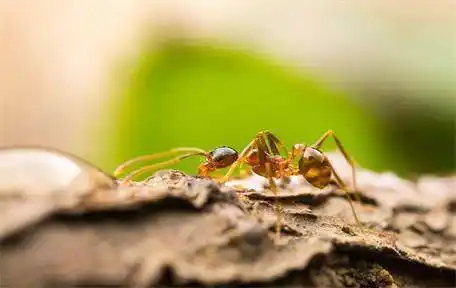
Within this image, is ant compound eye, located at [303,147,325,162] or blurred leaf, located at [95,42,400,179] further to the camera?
blurred leaf, located at [95,42,400,179]

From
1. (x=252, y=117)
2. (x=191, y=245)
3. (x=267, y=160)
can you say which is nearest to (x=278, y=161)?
(x=267, y=160)

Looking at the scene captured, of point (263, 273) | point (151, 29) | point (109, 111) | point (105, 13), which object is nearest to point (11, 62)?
point (105, 13)

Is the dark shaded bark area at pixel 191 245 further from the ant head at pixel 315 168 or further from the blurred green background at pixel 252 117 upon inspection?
the blurred green background at pixel 252 117

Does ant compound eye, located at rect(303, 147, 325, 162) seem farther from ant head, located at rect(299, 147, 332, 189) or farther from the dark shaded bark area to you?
the dark shaded bark area

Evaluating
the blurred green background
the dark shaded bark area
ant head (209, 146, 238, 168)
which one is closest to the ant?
ant head (209, 146, 238, 168)

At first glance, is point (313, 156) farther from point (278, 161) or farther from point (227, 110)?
point (227, 110)

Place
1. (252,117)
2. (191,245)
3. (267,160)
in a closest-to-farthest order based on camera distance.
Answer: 1. (191,245)
2. (267,160)
3. (252,117)

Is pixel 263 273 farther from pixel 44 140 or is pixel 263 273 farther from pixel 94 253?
pixel 44 140


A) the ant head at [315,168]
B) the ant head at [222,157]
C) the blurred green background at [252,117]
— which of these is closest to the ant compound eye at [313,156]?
the ant head at [315,168]
